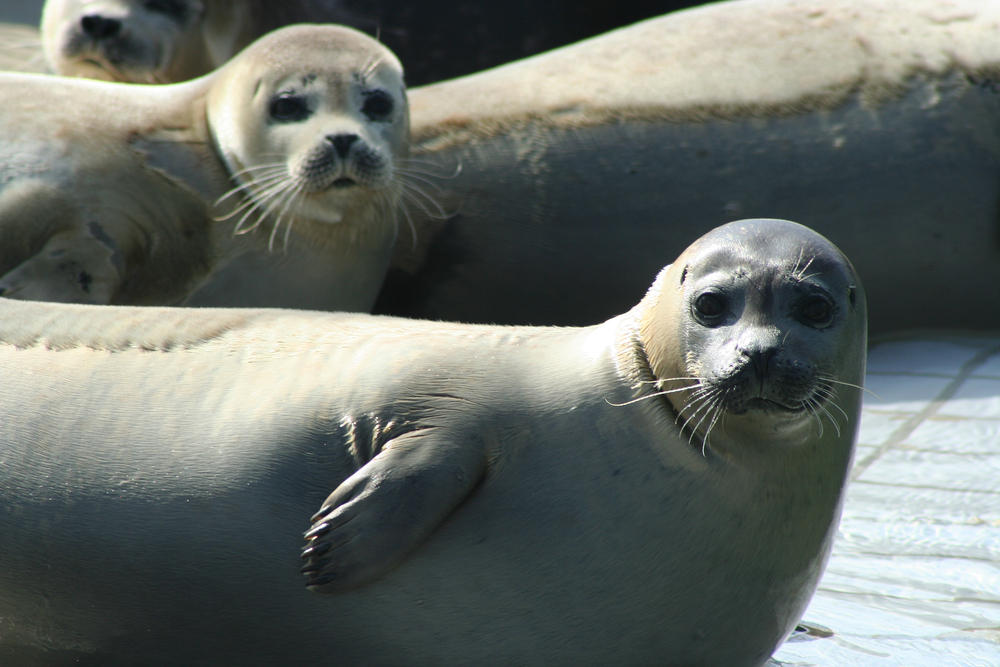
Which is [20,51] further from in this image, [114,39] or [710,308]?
[710,308]

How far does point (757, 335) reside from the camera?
8.09 ft

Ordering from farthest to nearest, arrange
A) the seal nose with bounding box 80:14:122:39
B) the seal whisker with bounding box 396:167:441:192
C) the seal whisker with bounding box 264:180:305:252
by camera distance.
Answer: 1. the seal nose with bounding box 80:14:122:39
2. the seal whisker with bounding box 396:167:441:192
3. the seal whisker with bounding box 264:180:305:252

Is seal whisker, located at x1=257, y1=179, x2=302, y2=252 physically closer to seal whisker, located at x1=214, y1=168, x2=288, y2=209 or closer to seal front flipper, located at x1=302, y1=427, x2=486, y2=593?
seal whisker, located at x1=214, y1=168, x2=288, y2=209

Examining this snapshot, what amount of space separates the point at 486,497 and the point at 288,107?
2241mm

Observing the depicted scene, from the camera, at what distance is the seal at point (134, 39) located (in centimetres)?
579

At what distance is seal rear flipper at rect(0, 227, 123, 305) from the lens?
4.20m

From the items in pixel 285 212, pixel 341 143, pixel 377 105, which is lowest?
pixel 285 212

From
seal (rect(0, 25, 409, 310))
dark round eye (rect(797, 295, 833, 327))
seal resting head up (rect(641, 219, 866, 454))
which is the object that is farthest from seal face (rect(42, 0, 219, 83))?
dark round eye (rect(797, 295, 833, 327))

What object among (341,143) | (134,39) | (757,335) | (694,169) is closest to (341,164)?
(341,143)

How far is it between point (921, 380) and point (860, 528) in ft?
4.39

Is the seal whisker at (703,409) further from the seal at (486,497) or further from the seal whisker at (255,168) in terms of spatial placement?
the seal whisker at (255,168)

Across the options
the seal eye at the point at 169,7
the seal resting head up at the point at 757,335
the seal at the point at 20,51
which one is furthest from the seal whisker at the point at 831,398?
the seal at the point at 20,51

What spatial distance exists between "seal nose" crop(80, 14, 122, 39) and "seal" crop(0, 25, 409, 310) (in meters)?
1.04

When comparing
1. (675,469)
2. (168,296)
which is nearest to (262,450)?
(675,469)
